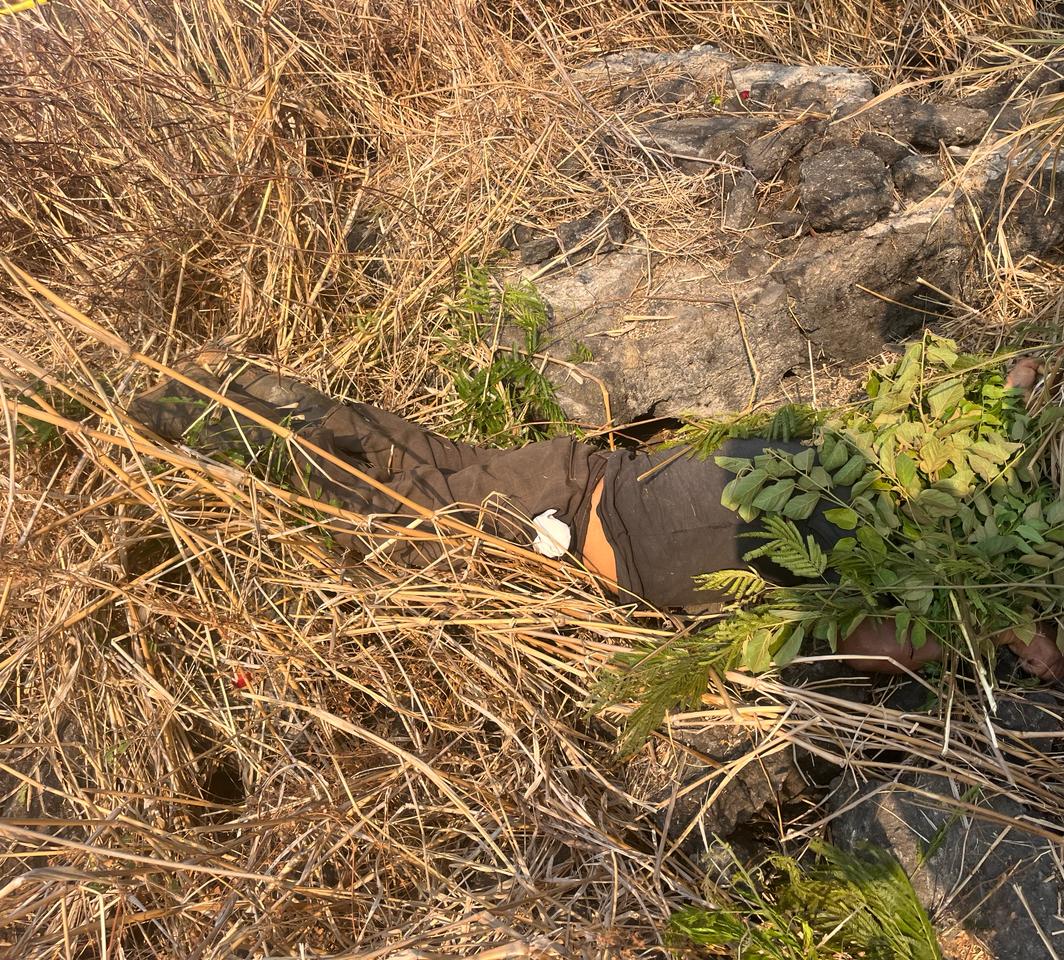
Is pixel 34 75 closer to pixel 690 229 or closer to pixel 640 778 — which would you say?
pixel 690 229

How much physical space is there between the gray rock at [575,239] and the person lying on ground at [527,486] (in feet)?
3.50

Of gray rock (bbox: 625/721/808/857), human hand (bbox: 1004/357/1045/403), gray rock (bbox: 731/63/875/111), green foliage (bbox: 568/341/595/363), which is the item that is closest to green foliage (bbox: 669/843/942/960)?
gray rock (bbox: 625/721/808/857)

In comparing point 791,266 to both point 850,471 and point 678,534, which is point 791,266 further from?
point 678,534

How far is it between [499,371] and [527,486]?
718 mm

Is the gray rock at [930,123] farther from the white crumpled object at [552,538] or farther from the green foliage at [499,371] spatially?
the white crumpled object at [552,538]

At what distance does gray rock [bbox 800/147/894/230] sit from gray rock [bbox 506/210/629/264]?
0.72 m

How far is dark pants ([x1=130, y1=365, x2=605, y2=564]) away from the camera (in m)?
2.21

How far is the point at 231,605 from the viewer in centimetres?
218

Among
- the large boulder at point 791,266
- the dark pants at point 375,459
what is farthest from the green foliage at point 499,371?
the dark pants at point 375,459

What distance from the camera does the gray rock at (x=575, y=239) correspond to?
3.25m

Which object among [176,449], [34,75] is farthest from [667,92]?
[176,449]

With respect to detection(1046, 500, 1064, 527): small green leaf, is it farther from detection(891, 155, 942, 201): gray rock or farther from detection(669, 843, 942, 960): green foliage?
detection(891, 155, 942, 201): gray rock

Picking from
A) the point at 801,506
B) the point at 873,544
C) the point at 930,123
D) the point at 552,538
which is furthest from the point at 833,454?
the point at 930,123

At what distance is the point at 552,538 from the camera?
2.33 meters
